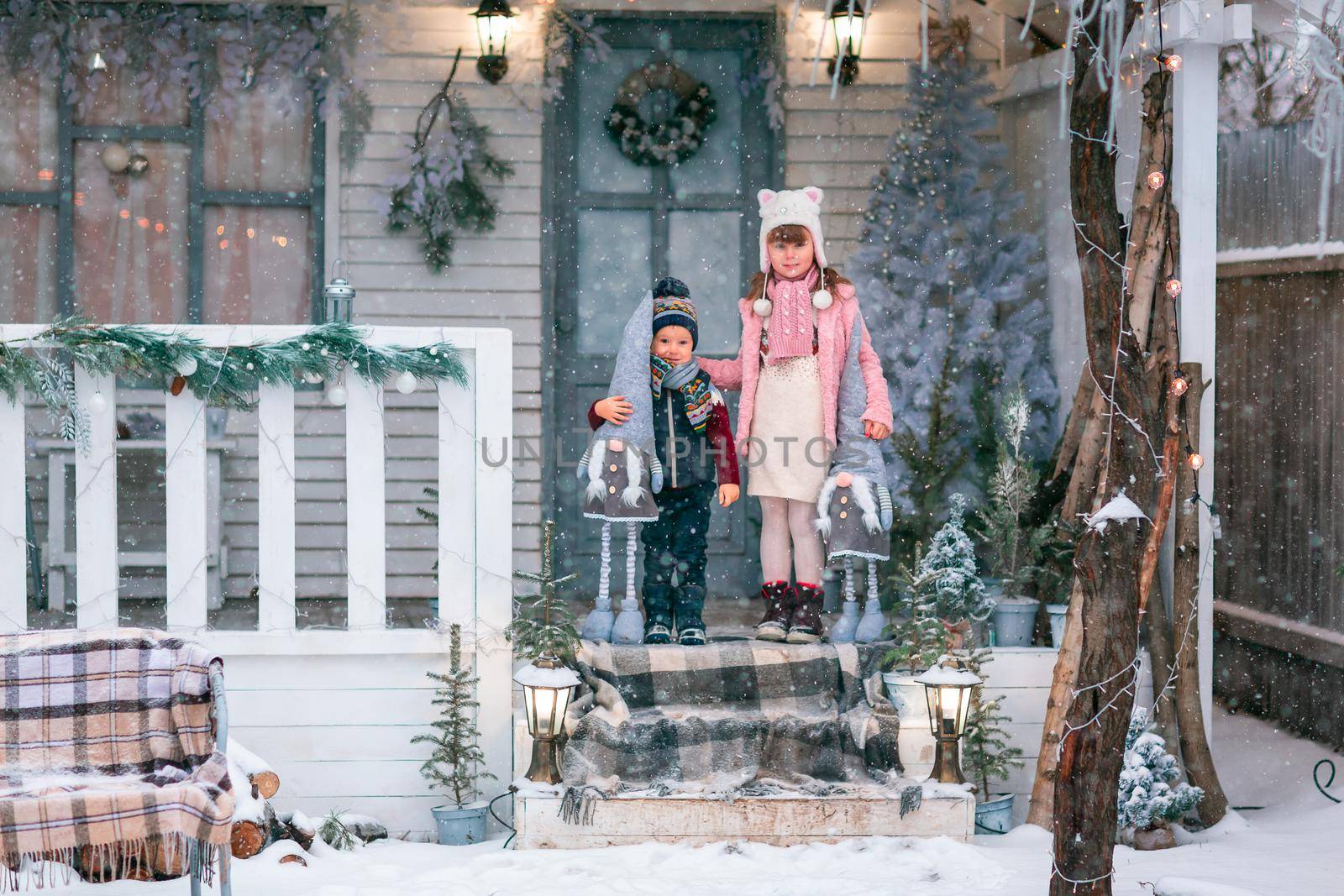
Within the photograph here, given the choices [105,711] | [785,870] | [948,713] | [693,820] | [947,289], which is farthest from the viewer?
[947,289]

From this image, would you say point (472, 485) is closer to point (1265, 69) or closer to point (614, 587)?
point (614, 587)

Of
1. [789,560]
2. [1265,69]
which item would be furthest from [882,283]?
[1265,69]

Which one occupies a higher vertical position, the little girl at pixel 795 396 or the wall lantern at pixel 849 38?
the wall lantern at pixel 849 38

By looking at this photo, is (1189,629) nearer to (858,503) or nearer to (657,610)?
(858,503)

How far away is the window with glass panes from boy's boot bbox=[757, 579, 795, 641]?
3114 millimetres

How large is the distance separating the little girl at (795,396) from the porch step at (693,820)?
2.26 feet

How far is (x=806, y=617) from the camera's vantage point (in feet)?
14.8

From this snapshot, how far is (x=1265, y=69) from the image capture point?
6.86 m

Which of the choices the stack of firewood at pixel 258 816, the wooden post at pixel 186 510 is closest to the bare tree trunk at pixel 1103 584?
the stack of firewood at pixel 258 816

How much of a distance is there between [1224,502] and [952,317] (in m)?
1.62

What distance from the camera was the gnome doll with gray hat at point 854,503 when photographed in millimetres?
4430

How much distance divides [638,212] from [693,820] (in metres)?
3.62

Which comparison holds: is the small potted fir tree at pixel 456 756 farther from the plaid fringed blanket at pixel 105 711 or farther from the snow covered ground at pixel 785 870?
the plaid fringed blanket at pixel 105 711

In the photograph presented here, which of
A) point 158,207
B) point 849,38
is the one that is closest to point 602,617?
point 849,38
